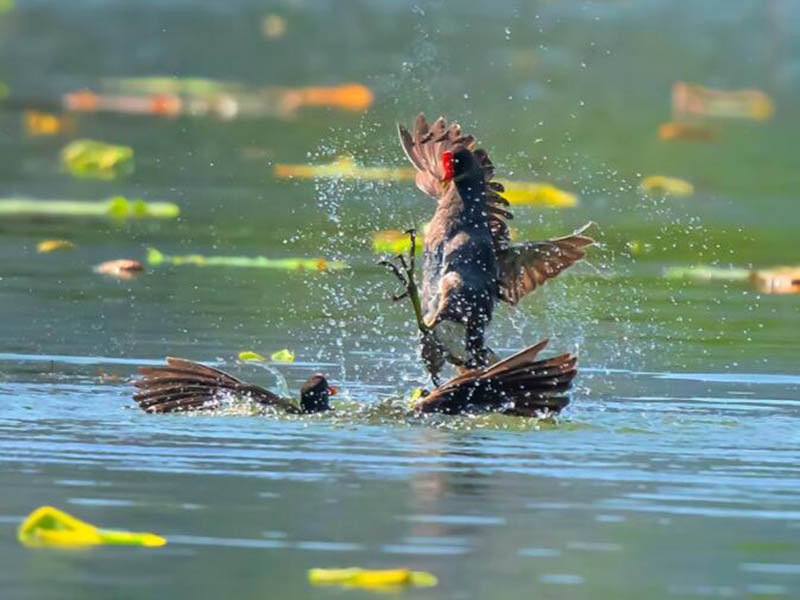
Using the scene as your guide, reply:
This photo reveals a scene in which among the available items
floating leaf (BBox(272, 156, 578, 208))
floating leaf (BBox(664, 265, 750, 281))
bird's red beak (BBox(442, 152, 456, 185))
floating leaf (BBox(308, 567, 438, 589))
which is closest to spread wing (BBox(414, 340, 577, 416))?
bird's red beak (BBox(442, 152, 456, 185))

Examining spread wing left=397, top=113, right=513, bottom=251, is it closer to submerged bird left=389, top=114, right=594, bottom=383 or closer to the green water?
submerged bird left=389, top=114, right=594, bottom=383

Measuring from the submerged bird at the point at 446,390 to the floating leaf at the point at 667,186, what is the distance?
11.0 m

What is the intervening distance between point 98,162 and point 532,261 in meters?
10.6

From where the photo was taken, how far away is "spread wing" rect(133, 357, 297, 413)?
10984mm

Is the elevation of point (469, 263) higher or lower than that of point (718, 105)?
lower

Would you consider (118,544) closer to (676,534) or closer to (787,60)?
(676,534)

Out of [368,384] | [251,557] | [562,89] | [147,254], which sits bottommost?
[251,557]

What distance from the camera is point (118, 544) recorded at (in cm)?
821

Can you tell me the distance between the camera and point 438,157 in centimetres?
1248

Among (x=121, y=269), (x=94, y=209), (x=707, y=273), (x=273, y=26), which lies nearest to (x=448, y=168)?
(x=121, y=269)

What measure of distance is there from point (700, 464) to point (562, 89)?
77.6ft

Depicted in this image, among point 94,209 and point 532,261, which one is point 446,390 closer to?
point 532,261

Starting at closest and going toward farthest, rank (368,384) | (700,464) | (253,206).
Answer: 1. (700,464)
2. (368,384)
3. (253,206)

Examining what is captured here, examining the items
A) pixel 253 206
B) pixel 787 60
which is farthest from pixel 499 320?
pixel 787 60
